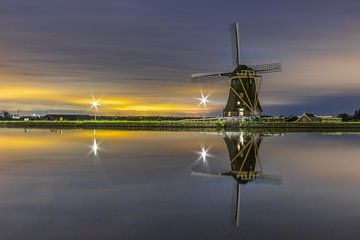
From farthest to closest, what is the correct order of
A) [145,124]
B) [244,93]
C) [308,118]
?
[145,124] → [308,118] → [244,93]

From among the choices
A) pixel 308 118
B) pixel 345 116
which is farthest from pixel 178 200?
pixel 345 116

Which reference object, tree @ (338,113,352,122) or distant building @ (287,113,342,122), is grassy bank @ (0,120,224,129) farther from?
tree @ (338,113,352,122)

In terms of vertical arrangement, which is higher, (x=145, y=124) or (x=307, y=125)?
(x=145, y=124)

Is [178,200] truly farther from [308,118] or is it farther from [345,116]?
[345,116]

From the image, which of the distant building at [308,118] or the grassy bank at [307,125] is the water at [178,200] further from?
the distant building at [308,118]

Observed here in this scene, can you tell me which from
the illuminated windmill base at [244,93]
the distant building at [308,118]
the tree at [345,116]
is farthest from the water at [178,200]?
the tree at [345,116]

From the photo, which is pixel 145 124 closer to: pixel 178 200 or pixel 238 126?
pixel 238 126

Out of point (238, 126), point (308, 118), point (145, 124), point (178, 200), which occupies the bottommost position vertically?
point (178, 200)

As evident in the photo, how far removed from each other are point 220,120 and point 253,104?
935cm

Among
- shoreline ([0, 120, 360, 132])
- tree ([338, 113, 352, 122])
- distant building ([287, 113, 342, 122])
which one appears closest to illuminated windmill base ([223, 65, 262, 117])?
shoreline ([0, 120, 360, 132])

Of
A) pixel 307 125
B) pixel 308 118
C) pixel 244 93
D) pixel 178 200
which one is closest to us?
pixel 178 200

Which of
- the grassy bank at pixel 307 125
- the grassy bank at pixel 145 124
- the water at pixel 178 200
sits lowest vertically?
the water at pixel 178 200

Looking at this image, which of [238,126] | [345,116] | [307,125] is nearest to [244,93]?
[238,126]

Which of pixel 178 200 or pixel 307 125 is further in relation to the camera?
pixel 307 125
